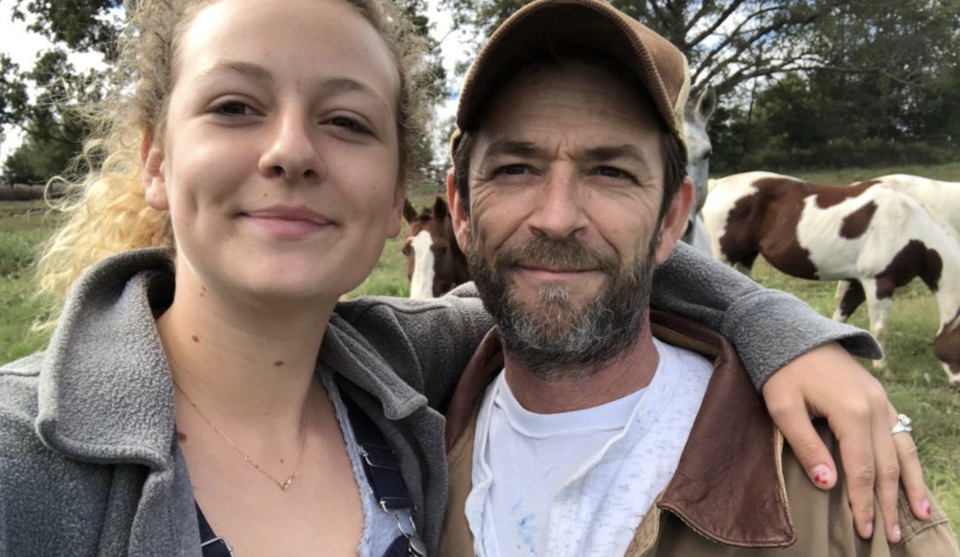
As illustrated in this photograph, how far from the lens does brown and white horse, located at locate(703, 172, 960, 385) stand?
24.7ft

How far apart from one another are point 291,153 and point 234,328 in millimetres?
366

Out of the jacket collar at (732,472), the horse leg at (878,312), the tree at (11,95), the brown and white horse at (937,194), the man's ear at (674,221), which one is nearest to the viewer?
the jacket collar at (732,472)

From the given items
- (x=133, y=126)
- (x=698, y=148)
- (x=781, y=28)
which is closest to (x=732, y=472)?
(x=133, y=126)

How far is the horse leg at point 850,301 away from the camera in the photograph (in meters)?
8.70

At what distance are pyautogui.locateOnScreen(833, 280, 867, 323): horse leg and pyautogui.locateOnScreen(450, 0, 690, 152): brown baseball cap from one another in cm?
812

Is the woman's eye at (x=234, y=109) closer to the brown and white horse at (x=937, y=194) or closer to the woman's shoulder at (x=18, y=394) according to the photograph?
the woman's shoulder at (x=18, y=394)

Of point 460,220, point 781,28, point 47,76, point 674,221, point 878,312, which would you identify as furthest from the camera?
point 781,28

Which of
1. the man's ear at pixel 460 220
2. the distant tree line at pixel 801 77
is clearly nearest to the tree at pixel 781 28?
the distant tree line at pixel 801 77

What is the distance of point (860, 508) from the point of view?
1306mm

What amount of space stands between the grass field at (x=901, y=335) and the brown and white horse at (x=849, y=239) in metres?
0.43

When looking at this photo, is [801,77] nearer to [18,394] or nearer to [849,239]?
[849,239]

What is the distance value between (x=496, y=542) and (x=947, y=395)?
6443 mm

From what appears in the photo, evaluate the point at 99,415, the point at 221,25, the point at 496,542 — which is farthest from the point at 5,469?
the point at 496,542

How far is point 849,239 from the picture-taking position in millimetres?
8258
